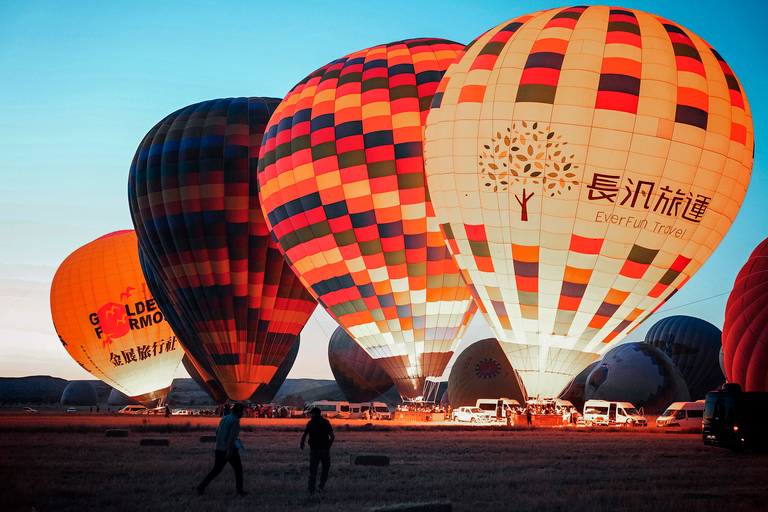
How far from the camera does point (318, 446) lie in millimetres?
8148

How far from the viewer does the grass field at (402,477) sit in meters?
6.99

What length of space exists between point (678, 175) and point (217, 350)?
721 inches

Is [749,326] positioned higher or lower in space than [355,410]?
higher

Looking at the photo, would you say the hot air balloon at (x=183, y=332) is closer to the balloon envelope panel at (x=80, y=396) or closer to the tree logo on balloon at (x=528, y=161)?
the tree logo on balloon at (x=528, y=161)

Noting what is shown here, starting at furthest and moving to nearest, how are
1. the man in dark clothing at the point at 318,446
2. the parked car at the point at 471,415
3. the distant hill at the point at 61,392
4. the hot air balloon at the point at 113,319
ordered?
the distant hill at the point at 61,392 → the hot air balloon at the point at 113,319 → the parked car at the point at 471,415 → the man in dark clothing at the point at 318,446

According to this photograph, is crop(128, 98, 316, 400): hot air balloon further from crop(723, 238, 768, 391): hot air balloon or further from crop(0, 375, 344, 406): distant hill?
crop(0, 375, 344, 406): distant hill

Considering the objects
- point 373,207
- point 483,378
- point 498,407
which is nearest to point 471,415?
point 498,407

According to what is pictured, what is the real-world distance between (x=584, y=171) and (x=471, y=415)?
502 inches

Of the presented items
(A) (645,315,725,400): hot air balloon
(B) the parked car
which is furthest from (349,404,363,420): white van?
(A) (645,315,725,400): hot air balloon

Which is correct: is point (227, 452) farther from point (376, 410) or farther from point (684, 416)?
point (376, 410)

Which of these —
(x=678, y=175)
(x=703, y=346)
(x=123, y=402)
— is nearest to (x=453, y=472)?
(x=678, y=175)

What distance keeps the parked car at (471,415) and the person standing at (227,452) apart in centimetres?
1846

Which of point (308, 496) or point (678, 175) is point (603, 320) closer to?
point (678, 175)

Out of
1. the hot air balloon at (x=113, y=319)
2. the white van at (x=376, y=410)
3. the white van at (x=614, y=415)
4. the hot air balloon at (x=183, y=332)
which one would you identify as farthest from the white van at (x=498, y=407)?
the hot air balloon at (x=113, y=319)
